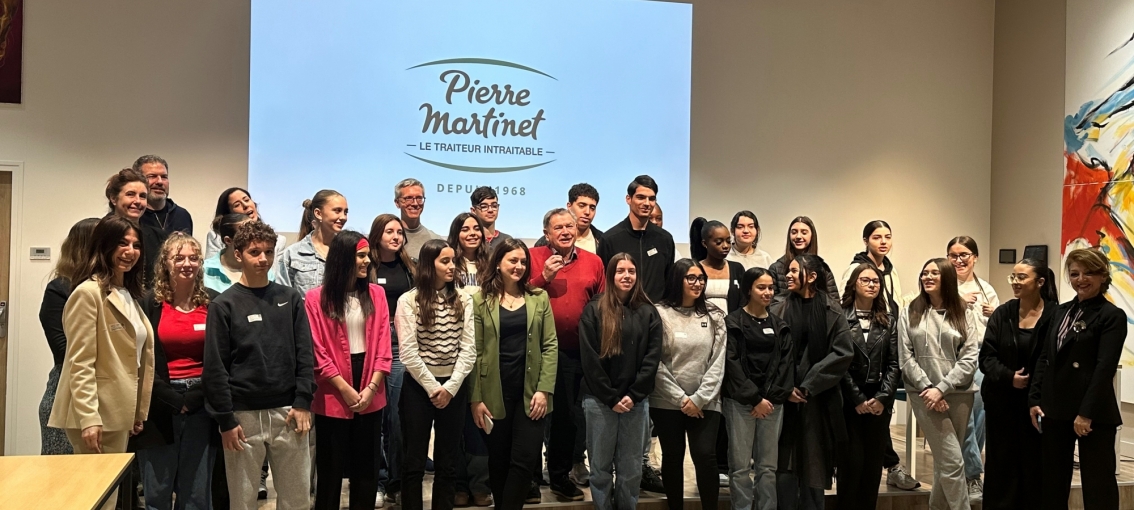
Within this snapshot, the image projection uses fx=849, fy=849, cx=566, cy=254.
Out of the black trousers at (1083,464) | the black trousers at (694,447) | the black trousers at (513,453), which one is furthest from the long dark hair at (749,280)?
the black trousers at (1083,464)

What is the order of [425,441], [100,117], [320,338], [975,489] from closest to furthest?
[320,338] → [425,441] → [975,489] → [100,117]

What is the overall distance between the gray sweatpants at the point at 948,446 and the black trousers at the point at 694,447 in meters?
1.11

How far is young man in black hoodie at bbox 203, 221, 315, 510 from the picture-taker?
120 inches

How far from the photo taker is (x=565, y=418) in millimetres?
3949

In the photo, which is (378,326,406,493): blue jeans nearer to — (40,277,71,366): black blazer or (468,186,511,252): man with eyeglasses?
(468,186,511,252): man with eyeglasses

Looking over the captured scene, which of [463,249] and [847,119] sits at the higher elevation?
[847,119]

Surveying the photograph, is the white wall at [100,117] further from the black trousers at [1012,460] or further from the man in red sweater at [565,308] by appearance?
the black trousers at [1012,460]

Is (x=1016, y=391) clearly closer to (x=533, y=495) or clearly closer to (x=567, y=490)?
(x=567, y=490)

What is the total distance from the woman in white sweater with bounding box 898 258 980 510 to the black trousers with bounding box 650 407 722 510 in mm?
1083

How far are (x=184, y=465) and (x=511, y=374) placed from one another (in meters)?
1.30

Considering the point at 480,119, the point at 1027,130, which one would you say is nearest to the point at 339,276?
the point at 480,119

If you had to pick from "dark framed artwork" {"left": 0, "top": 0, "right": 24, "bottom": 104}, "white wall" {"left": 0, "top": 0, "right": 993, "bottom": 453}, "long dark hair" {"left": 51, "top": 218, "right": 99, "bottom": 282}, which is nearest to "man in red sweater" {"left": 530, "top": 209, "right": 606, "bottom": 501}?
"white wall" {"left": 0, "top": 0, "right": 993, "bottom": 453}

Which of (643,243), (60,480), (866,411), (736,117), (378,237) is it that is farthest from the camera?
(736,117)

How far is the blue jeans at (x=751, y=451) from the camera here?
3.76 metres
